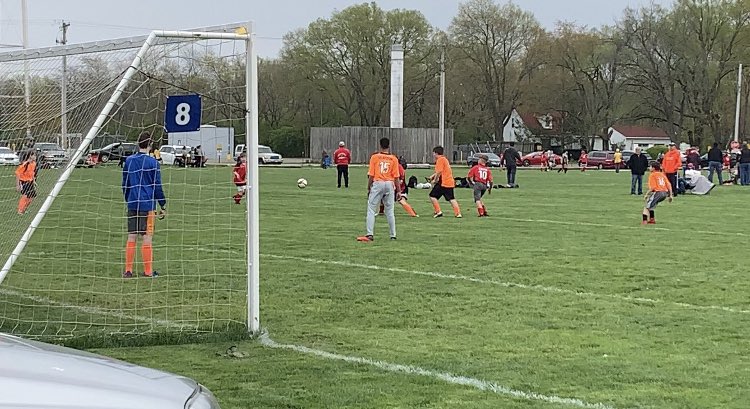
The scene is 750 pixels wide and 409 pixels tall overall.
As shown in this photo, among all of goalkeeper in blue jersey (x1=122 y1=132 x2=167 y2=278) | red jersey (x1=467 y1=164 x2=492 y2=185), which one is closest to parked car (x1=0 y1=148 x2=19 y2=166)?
goalkeeper in blue jersey (x1=122 y1=132 x2=167 y2=278)

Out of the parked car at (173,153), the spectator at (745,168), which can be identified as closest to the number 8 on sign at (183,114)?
Result: the parked car at (173,153)

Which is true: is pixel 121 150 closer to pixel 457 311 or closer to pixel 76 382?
pixel 457 311

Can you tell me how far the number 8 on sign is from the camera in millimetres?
7734

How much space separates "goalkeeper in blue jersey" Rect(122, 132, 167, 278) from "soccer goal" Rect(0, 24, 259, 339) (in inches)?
4.9

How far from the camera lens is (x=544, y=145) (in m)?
89.1

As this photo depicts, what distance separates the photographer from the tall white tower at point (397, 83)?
5675 cm

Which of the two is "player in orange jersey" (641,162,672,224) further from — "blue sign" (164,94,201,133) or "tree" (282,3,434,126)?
"tree" (282,3,434,126)

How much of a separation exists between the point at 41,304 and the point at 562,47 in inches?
2733

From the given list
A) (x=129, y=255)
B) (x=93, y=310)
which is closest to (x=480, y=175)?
(x=129, y=255)

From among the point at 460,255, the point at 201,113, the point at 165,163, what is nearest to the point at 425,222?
the point at 460,255

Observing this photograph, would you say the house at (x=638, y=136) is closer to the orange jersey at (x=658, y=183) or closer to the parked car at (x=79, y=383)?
the orange jersey at (x=658, y=183)

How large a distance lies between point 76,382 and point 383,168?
38.0ft

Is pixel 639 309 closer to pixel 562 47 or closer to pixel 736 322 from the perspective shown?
pixel 736 322

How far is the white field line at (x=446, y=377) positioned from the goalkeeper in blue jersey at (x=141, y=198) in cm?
345
